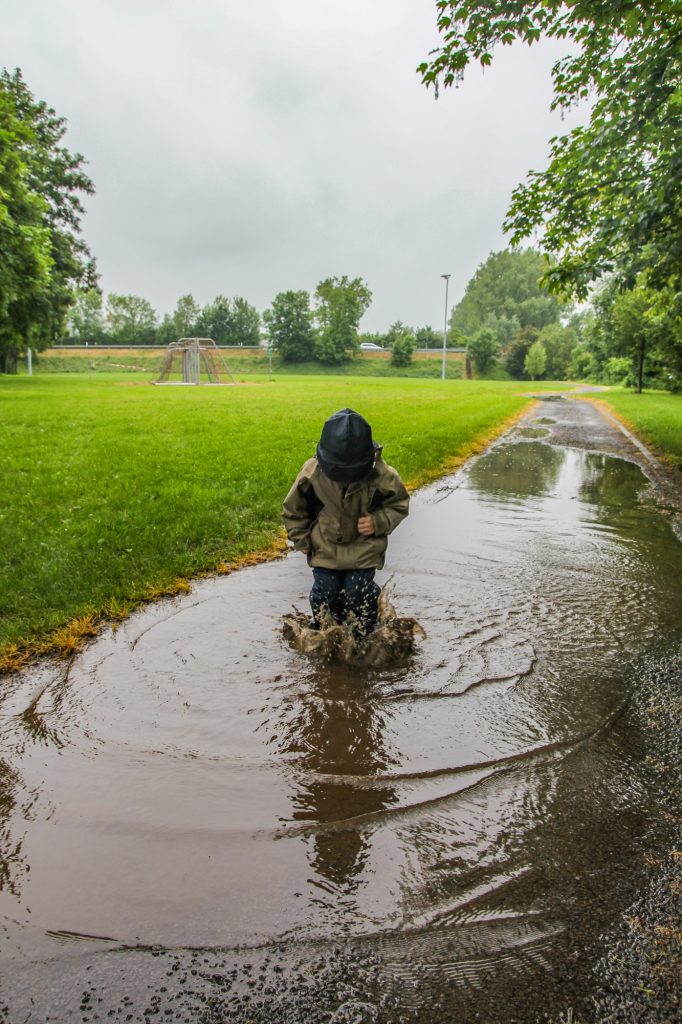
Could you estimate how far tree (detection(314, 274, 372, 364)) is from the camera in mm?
84000

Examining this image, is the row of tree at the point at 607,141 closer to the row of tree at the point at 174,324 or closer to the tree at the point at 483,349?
the tree at the point at 483,349

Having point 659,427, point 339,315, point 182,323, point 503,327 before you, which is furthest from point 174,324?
point 659,427

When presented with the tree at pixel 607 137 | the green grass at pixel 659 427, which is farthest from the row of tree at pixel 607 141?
the green grass at pixel 659 427

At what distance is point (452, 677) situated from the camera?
12.5 ft

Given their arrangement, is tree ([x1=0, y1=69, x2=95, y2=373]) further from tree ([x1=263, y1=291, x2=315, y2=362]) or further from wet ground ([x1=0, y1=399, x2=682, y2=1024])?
tree ([x1=263, y1=291, x2=315, y2=362])

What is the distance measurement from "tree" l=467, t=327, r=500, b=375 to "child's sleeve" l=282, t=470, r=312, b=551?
80.5 metres

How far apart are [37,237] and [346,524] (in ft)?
79.5

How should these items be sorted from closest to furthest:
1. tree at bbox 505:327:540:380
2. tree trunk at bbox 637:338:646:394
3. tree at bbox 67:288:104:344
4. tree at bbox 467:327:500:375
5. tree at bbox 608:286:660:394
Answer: tree at bbox 608:286:660:394, tree trunk at bbox 637:338:646:394, tree at bbox 467:327:500:375, tree at bbox 505:327:540:380, tree at bbox 67:288:104:344

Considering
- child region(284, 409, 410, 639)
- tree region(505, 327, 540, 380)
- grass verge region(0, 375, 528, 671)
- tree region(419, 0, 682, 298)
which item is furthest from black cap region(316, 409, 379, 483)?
tree region(505, 327, 540, 380)

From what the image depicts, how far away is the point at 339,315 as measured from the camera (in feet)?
288

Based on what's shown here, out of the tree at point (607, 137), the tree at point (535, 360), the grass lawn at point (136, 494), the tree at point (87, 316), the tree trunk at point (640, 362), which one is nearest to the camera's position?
the grass lawn at point (136, 494)

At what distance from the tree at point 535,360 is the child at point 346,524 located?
76.5 metres

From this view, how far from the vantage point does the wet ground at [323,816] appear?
1.86 m

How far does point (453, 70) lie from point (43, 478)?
8.16 meters
